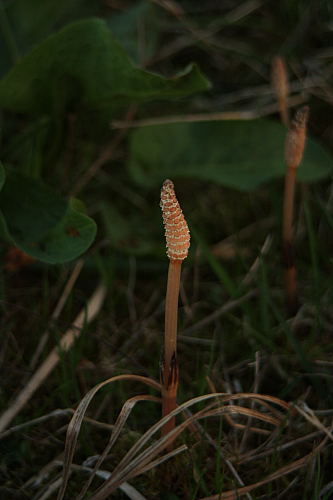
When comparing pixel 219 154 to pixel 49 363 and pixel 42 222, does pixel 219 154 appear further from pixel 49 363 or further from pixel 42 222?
pixel 49 363

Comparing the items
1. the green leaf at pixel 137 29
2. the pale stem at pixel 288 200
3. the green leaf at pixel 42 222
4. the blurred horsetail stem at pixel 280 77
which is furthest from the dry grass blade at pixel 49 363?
the green leaf at pixel 137 29

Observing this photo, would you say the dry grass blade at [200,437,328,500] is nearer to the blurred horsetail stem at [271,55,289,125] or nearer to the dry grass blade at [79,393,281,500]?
the dry grass blade at [79,393,281,500]

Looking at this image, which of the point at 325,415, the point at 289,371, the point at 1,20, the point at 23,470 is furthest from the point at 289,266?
the point at 1,20

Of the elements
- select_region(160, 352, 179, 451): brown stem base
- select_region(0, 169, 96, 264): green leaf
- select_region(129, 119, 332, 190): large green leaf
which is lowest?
select_region(160, 352, 179, 451): brown stem base

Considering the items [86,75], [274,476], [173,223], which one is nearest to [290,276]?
[274,476]

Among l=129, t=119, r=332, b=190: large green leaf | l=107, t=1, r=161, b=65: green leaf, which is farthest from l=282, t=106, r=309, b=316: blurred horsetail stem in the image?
l=107, t=1, r=161, b=65: green leaf

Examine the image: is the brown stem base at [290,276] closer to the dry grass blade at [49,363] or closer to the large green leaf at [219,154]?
the large green leaf at [219,154]

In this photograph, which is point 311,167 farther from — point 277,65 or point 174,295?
point 174,295
